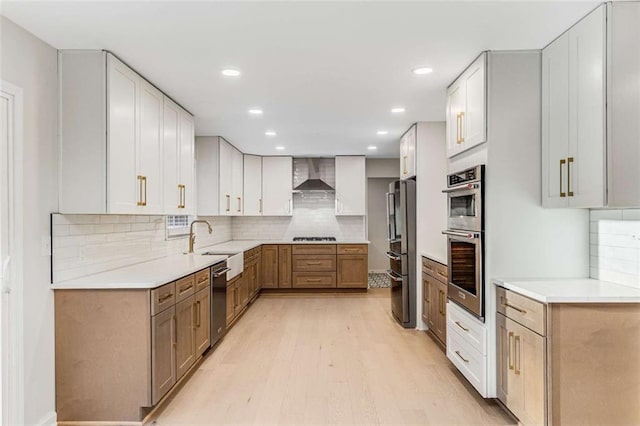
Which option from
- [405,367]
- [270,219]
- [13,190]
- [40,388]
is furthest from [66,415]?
[270,219]

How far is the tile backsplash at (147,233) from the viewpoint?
285 centimetres

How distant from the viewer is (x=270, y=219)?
7.79 metres

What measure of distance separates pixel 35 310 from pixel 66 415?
729 millimetres

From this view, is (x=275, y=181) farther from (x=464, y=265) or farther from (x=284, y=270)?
(x=464, y=265)

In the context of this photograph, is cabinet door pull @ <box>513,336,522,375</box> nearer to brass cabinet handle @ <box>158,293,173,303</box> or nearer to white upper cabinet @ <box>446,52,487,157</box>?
white upper cabinet @ <box>446,52,487,157</box>

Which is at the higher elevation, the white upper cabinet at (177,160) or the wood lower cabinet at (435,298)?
the white upper cabinet at (177,160)

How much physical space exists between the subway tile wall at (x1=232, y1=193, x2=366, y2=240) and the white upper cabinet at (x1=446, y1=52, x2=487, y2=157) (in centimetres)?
430

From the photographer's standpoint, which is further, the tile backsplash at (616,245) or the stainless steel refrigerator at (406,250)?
the stainless steel refrigerator at (406,250)

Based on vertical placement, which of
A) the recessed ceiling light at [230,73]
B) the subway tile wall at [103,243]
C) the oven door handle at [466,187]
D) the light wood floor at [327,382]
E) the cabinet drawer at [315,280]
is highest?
the recessed ceiling light at [230,73]

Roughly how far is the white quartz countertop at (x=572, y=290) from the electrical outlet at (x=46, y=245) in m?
2.93

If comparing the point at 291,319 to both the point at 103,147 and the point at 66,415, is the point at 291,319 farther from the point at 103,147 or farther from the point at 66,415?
the point at 103,147

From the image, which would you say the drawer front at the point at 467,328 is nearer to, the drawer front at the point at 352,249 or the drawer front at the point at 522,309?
the drawer front at the point at 522,309

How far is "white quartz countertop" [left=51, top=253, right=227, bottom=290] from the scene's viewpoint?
2.70 metres

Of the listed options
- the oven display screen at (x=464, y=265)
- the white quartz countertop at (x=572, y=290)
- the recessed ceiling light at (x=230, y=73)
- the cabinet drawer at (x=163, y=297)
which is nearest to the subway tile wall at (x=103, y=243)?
the cabinet drawer at (x=163, y=297)
